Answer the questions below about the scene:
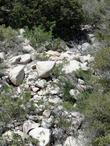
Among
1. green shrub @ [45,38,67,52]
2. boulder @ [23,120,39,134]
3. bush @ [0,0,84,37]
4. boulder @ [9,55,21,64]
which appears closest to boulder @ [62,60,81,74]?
boulder @ [9,55,21,64]

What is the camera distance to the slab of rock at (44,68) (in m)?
8.01

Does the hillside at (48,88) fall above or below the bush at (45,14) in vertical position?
above

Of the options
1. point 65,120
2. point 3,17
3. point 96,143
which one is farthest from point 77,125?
point 3,17

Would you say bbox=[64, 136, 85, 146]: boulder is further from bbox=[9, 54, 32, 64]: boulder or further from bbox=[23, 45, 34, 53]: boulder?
bbox=[23, 45, 34, 53]: boulder

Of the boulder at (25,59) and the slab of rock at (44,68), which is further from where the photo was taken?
the boulder at (25,59)

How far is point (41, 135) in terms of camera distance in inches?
256

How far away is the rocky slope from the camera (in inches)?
262

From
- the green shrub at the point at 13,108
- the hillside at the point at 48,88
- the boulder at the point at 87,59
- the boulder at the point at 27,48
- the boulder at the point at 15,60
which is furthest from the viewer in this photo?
the boulder at the point at 27,48

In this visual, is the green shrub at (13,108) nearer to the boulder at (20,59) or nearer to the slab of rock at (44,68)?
the slab of rock at (44,68)

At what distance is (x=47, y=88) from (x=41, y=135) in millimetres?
1425

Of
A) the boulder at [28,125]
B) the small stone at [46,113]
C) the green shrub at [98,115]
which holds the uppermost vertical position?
the green shrub at [98,115]

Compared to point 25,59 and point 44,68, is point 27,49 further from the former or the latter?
point 44,68

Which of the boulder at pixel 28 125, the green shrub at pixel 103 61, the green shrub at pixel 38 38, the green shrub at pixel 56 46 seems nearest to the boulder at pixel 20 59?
→ the green shrub at pixel 38 38

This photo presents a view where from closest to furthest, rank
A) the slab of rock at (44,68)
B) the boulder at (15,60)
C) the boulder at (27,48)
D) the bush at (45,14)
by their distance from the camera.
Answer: the slab of rock at (44,68)
the boulder at (15,60)
the boulder at (27,48)
the bush at (45,14)
